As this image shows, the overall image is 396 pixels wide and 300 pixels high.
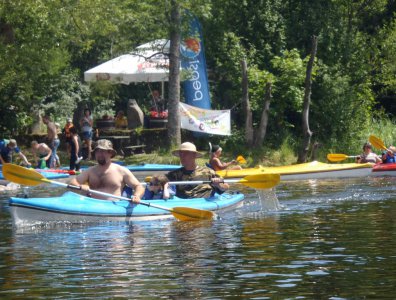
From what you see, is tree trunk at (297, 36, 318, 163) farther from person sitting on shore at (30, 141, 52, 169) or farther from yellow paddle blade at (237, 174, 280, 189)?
yellow paddle blade at (237, 174, 280, 189)

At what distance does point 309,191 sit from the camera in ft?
73.0

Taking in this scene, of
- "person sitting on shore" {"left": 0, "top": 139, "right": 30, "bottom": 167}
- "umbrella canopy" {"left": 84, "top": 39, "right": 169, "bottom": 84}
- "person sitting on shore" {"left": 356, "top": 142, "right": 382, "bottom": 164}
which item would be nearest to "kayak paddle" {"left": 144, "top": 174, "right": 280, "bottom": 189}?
"person sitting on shore" {"left": 356, "top": 142, "right": 382, "bottom": 164}

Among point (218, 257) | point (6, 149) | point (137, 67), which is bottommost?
point (218, 257)

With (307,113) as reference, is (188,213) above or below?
below

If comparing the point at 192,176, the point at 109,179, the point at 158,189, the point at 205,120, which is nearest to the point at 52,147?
the point at 205,120

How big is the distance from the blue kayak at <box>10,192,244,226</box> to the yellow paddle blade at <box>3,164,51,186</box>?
778 mm

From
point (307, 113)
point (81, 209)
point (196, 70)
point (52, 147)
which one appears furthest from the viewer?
point (196, 70)

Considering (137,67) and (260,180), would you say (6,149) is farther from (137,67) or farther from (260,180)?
(260,180)

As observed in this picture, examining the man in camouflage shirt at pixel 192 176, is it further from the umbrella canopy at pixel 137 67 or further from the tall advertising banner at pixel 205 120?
the umbrella canopy at pixel 137 67

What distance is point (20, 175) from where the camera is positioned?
16.5 m

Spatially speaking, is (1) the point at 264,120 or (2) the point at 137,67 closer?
(1) the point at 264,120

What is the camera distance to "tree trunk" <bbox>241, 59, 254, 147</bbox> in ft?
100

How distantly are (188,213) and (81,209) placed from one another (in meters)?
1.74

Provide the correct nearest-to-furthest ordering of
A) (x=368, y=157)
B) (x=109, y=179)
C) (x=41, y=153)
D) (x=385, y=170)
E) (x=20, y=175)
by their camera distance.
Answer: (x=109, y=179), (x=20, y=175), (x=385, y=170), (x=368, y=157), (x=41, y=153)
